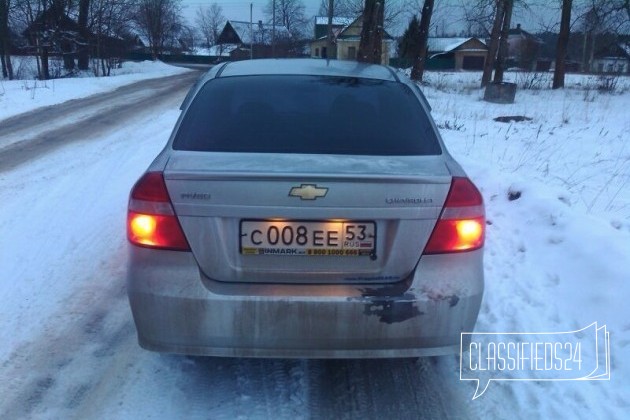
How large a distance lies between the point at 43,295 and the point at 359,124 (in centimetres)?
254

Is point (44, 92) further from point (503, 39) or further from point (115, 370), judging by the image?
point (115, 370)

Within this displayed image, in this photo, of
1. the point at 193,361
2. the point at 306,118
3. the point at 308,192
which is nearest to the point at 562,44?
the point at 306,118

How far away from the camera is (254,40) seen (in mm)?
72438

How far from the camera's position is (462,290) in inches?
115

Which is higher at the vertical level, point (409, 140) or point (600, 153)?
point (409, 140)

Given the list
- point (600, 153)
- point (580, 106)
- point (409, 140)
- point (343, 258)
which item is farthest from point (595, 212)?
point (580, 106)

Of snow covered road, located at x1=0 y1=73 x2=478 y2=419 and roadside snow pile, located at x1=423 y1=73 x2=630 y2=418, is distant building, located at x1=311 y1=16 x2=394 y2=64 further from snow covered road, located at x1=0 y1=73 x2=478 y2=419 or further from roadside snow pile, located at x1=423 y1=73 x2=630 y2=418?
snow covered road, located at x1=0 y1=73 x2=478 y2=419

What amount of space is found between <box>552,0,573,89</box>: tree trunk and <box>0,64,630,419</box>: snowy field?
19089 millimetres

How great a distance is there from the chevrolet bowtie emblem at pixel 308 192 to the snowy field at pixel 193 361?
1068 mm

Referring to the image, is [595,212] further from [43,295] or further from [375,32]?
[375,32]

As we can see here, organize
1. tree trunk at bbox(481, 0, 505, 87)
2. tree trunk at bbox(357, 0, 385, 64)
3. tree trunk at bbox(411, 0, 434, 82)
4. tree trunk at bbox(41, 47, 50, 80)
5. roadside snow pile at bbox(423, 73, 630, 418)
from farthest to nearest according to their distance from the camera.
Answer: tree trunk at bbox(41, 47, 50, 80) → tree trunk at bbox(411, 0, 434, 82) → tree trunk at bbox(481, 0, 505, 87) → tree trunk at bbox(357, 0, 385, 64) → roadside snow pile at bbox(423, 73, 630, 418)

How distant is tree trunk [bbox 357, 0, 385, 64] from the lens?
20109mm

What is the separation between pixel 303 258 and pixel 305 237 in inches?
3.9

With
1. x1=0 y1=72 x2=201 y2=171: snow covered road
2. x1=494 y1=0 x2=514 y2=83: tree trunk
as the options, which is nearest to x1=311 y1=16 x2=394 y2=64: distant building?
x1=494 y1=0 x2=514 y2=83: tree trunk
